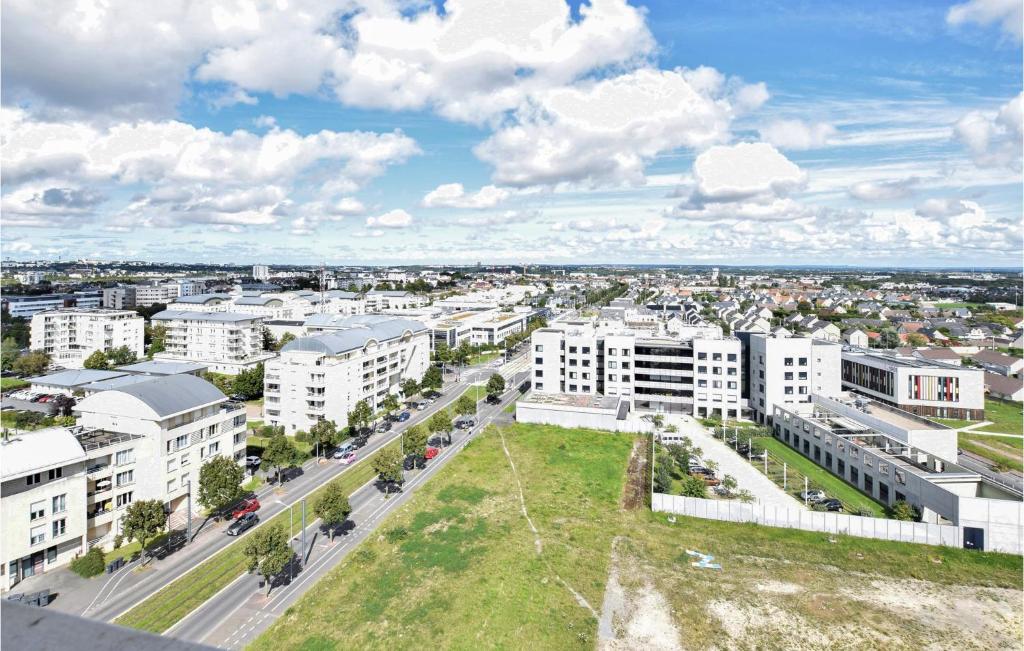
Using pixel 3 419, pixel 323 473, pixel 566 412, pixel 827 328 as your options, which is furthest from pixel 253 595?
pixel 827 328

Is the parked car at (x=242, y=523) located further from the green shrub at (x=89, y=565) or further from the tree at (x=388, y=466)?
the tree at (x=388, y=466)

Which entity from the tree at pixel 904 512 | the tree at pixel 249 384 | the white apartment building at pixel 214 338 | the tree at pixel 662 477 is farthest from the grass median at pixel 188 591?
the white apartment building at pixel 214 338

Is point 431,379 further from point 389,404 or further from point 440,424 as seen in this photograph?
point 440,424

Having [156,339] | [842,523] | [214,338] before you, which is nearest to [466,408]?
[842,523]

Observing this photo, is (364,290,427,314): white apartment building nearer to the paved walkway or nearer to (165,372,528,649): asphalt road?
the paved walkway

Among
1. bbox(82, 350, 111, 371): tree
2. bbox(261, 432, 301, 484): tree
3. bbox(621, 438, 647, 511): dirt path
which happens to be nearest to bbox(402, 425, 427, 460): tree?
bbox(261, 432, 301, 484): tree

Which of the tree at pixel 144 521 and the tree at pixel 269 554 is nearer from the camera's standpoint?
the tree at pixel 269 554
